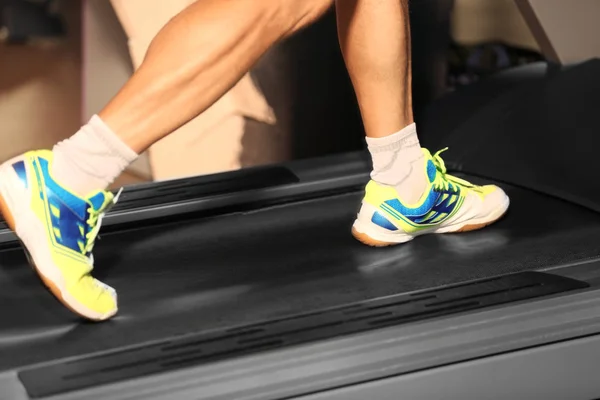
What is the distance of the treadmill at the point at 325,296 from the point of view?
1323 mm

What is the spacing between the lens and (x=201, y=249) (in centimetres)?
188

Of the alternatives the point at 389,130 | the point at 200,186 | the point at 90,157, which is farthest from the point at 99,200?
the point at 200,186

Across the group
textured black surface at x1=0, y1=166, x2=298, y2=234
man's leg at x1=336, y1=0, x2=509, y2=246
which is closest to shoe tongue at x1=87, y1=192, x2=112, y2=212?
man's leg at x1=336, y1=0, x2=509, y2=246

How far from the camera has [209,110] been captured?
8.69 ft

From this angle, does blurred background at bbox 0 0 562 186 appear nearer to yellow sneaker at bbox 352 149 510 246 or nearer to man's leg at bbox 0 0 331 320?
yellow sneaker at bbox 352 149 510 246

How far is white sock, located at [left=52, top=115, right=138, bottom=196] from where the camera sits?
134cm

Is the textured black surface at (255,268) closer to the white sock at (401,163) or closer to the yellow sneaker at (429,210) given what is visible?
the yellow sneaker at (429,210)

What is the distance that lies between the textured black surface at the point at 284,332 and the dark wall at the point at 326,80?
3.87 ft

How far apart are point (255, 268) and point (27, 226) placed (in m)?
0.52

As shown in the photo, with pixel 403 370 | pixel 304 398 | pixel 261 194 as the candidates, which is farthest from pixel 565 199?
pixel 304 398

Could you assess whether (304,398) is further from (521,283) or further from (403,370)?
(521,283)

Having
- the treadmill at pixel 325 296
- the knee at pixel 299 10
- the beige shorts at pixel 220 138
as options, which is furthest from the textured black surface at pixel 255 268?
the beige shorts at pixel 220 138

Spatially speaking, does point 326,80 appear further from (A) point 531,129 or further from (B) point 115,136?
(B) point 115,136

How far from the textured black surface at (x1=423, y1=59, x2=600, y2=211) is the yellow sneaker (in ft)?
0.87
